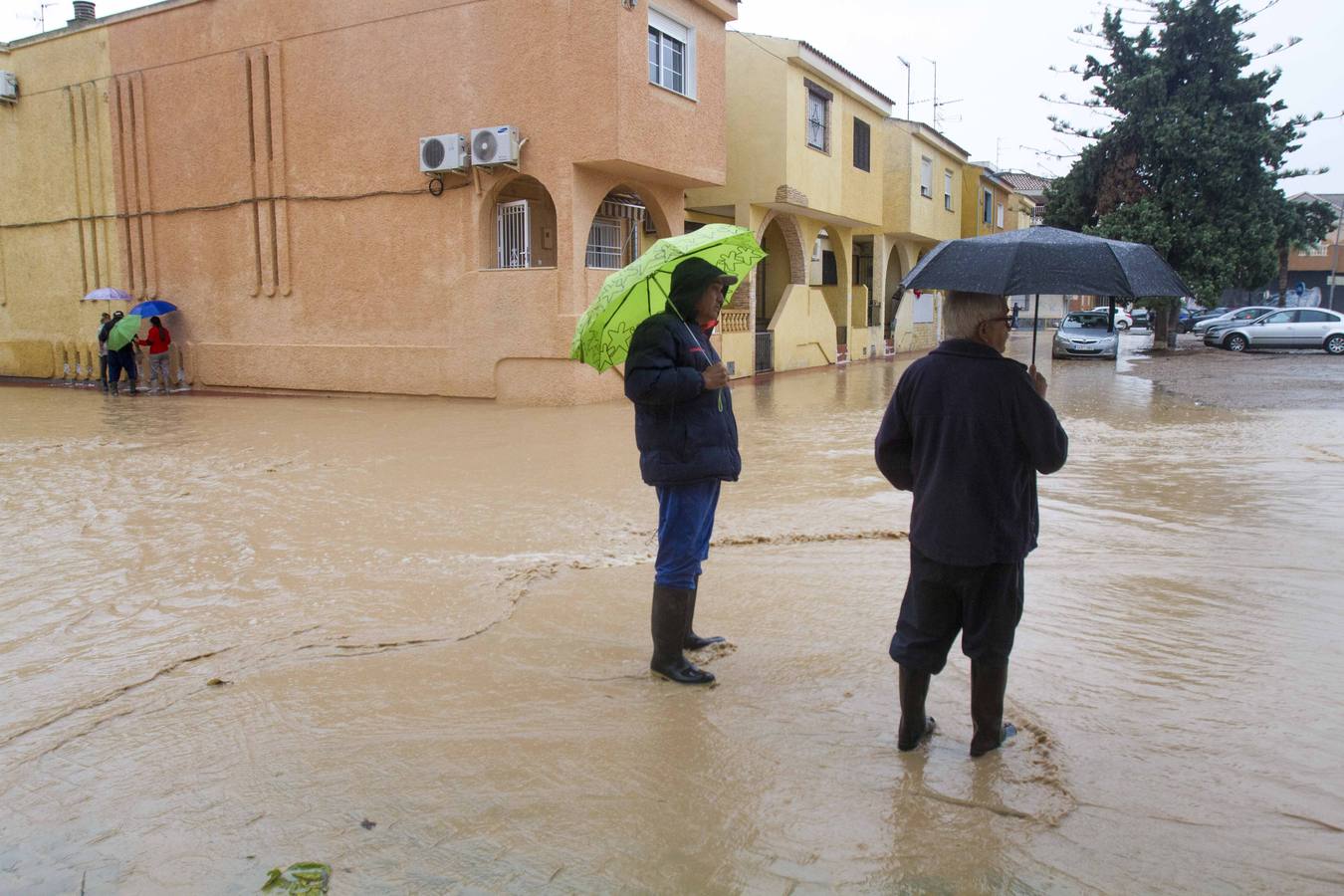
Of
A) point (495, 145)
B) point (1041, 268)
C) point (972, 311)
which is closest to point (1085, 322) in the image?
point (495, 145)

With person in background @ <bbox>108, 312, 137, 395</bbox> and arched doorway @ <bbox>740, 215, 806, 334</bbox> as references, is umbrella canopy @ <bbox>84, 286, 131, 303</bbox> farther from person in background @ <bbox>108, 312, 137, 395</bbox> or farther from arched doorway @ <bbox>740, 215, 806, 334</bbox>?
arched doorway @ <bbox>740, 215, 806, 334</bbox>

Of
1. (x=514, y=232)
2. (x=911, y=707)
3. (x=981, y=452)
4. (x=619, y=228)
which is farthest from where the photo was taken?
(x=619, y=228)

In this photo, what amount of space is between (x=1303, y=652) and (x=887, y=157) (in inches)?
1020

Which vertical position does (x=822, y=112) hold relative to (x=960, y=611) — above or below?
above

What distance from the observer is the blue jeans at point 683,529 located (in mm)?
4031

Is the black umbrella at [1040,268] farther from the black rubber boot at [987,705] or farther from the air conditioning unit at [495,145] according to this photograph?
the air conditioning unit at [495,145]

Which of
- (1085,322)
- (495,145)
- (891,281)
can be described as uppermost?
(495,145)

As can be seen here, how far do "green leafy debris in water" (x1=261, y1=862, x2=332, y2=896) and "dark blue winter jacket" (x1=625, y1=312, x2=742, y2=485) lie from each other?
5.86 feet

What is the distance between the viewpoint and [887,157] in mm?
28641

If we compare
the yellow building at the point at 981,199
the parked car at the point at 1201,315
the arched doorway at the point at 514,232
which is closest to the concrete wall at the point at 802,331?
the arched doorway at the point at 514,232

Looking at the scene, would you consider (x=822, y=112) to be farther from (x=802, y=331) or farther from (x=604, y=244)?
(x=604, y=244)

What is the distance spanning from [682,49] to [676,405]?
14.2m

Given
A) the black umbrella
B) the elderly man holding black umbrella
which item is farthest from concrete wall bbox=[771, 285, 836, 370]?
the elderly man holding black umbrella

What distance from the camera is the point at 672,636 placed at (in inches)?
164
